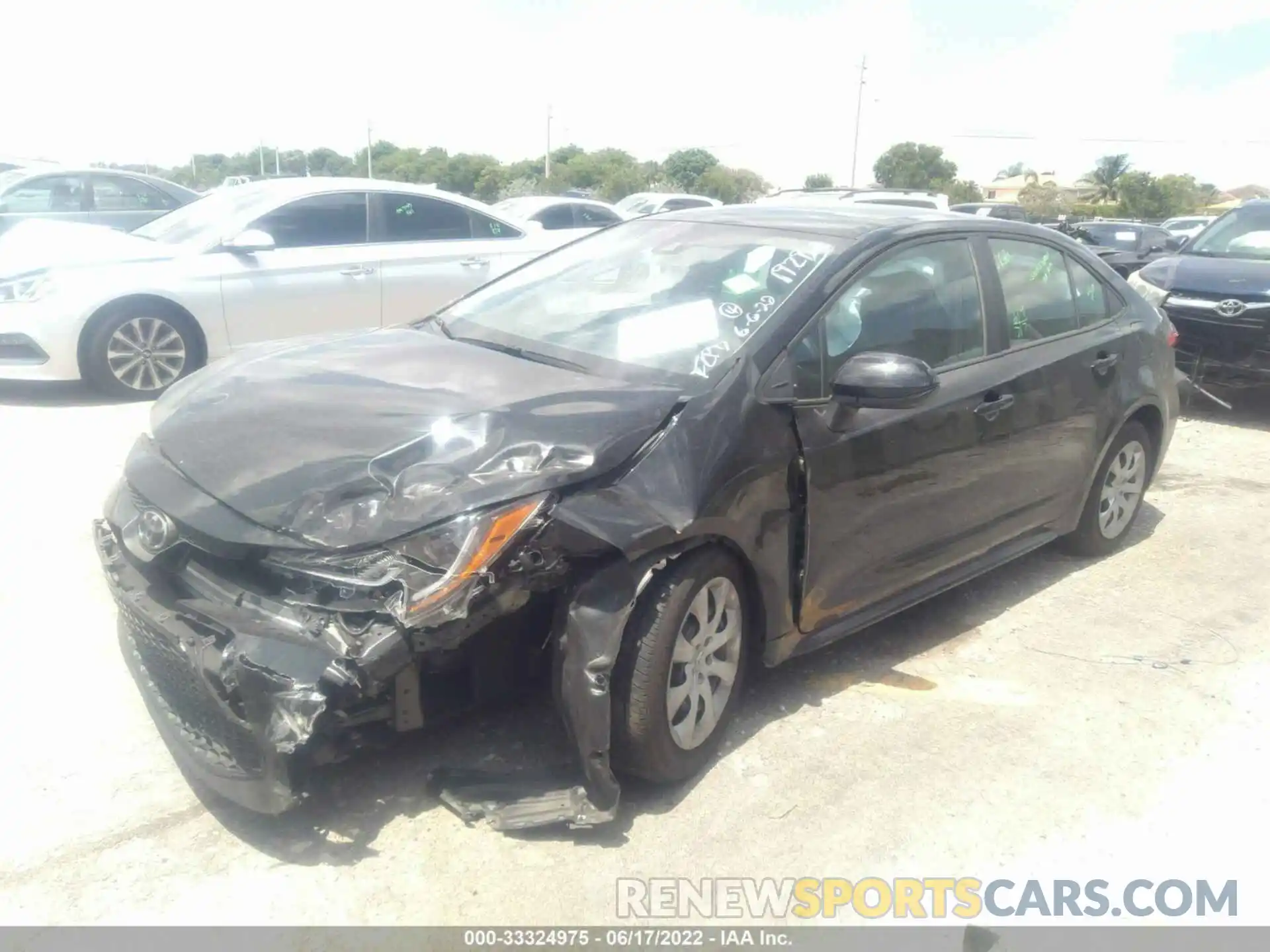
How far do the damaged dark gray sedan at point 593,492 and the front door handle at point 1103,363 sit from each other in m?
0.47

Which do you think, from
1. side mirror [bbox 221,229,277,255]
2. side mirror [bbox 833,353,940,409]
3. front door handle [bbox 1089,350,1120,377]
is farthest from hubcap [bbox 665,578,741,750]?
side mirror [bbox 221,229,277,255]

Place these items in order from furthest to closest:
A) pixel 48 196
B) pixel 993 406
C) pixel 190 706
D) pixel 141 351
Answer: pixel 48 196
pixel 141 351
pixel 993 406
pixel 190 706

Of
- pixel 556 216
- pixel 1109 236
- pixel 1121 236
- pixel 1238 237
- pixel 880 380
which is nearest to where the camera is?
pixel 880 380

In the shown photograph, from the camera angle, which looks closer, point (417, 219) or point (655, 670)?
point (655, 670)

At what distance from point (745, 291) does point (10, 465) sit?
443 cm

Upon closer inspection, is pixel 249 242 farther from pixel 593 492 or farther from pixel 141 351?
pixel 593 492

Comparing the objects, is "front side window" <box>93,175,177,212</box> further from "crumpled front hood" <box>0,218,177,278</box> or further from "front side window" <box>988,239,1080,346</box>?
"front side window" <box>988,239,1080,346</box>

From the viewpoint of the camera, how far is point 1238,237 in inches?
356

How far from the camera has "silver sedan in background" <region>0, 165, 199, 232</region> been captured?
34.7ft

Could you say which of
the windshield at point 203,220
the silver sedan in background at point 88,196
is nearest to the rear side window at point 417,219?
the windshield at point 203,220

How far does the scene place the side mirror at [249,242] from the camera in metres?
7.48

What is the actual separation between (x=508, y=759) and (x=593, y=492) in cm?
95

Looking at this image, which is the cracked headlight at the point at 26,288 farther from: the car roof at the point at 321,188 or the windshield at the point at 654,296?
the windshield at the point at 654,296

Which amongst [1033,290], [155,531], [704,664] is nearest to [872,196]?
[1033,290]
